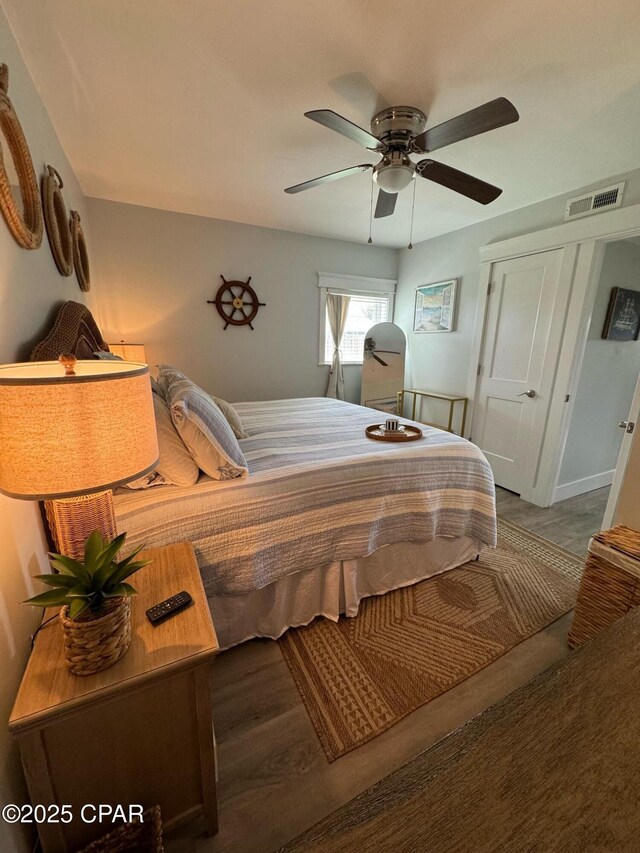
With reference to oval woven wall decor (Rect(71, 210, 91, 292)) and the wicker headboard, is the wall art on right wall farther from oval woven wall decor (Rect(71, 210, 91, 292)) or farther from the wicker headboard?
oval woven wall decor (Rect(71, 210, 91, 292))

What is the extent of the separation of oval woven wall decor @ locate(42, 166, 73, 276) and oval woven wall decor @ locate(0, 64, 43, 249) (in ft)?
1.01

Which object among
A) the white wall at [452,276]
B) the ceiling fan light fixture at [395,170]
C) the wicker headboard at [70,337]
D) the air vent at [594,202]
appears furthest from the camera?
the white wall at [452,276]

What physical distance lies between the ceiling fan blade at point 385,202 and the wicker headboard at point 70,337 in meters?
1.85

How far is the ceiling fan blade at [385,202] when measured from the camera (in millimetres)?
2052

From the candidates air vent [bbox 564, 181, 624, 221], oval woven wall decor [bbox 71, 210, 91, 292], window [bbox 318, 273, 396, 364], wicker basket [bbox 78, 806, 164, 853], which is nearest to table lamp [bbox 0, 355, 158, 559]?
wicker basket [bbox 78, 806, 164, 853]

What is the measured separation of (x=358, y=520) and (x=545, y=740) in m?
1.05

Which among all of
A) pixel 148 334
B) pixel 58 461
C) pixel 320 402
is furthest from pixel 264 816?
pixel 148 334

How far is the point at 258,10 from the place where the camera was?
1.22 meters

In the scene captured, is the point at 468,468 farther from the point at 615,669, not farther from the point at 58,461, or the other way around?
the point at 58,461

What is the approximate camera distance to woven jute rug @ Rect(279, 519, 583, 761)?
1304 millimetres

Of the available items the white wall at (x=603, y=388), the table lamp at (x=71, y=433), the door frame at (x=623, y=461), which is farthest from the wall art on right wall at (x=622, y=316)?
the table lamp at (x=71, y=433)

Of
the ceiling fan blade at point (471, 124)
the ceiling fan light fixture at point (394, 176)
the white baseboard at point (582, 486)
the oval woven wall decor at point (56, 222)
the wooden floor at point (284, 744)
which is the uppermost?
the ceiling fan blade at point (471, 124)

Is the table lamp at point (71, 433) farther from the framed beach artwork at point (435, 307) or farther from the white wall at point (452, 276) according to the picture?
the framed beach artwork at point (435, 307)

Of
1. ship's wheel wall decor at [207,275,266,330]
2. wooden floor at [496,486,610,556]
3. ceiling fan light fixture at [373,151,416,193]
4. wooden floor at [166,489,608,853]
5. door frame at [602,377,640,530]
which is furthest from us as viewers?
ship's wheel wall decor at [207,275,266,330]
